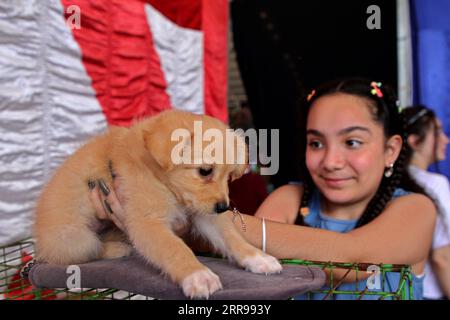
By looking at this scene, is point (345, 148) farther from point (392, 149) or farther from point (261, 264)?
point (261, 264)

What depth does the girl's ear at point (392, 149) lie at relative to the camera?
1.57m

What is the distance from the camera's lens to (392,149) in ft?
5.21

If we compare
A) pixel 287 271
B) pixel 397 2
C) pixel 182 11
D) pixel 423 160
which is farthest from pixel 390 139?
pixel 397 2

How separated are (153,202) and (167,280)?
0.71 feet

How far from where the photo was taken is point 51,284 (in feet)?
3.15

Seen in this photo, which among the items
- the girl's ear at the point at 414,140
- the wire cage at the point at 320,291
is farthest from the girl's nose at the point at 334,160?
the girl's ear at the point at 414,140

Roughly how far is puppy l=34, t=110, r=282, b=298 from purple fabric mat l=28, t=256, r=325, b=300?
28 millimetres

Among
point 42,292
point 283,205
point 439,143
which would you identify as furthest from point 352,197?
point 439,143

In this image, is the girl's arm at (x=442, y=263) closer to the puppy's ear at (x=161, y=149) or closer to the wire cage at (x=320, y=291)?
the wire cage at (x=320, y=291)

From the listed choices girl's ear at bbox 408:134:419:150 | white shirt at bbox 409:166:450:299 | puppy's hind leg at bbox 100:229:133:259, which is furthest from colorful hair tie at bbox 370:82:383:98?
girl's ear at bbox 408:134:419:150

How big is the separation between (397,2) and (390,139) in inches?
107

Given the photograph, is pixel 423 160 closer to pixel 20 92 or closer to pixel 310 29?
pixel 310 29

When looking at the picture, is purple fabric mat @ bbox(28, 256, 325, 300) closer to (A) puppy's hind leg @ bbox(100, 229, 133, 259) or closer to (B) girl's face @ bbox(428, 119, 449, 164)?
(A) puppy's hind leg @ bbox(100, 229, 133, 259)

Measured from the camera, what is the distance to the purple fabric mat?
76 cm
